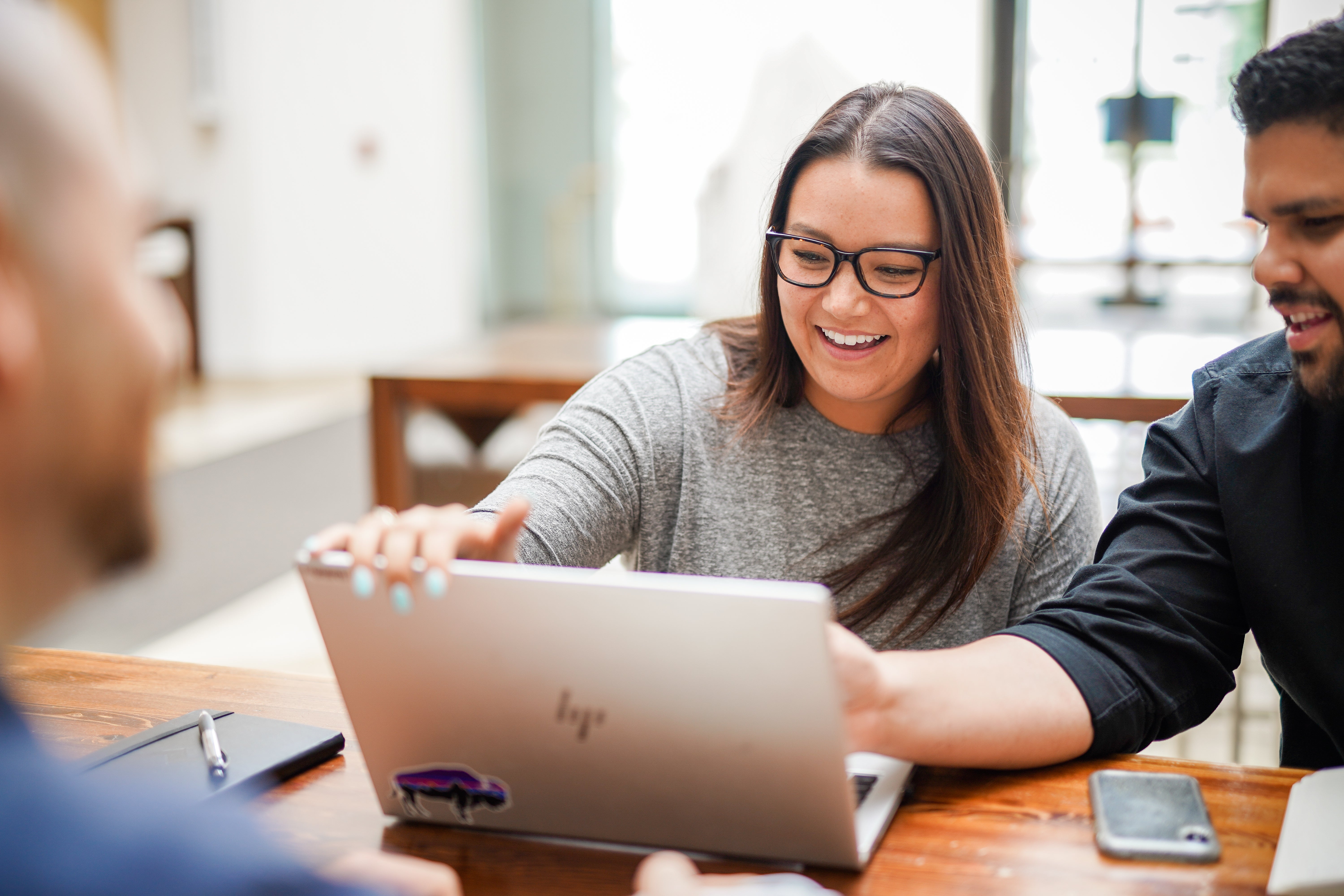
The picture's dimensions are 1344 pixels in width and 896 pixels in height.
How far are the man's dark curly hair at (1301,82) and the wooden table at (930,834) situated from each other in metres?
0.51

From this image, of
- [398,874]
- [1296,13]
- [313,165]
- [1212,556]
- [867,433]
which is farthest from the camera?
[313,165]

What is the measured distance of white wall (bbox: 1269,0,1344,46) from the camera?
386 centimetres

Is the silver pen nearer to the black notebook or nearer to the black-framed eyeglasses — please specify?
the black notebook

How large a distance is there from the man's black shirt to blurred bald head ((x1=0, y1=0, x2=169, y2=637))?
2.42 ft

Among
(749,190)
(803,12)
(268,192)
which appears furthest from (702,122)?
(749,190)

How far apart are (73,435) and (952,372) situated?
951 millimetres

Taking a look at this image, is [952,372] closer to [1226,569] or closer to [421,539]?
[1226,569]

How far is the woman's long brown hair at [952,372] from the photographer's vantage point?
118cm

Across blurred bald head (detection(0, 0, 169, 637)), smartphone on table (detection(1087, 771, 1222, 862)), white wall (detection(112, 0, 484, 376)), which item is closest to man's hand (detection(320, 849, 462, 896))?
blurred bald head (detection(0, 0, 169, 637))

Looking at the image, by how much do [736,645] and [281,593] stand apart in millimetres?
2610

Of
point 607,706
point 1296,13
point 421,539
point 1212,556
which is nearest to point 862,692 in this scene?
point 607,706

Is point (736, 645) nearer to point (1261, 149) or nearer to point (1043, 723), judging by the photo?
point (1043, 723)

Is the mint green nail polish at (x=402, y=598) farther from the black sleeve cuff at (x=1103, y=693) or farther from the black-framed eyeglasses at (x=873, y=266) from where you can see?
the black-framed eyeglasses at (x=873, y=266)

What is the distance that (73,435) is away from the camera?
0.43m
